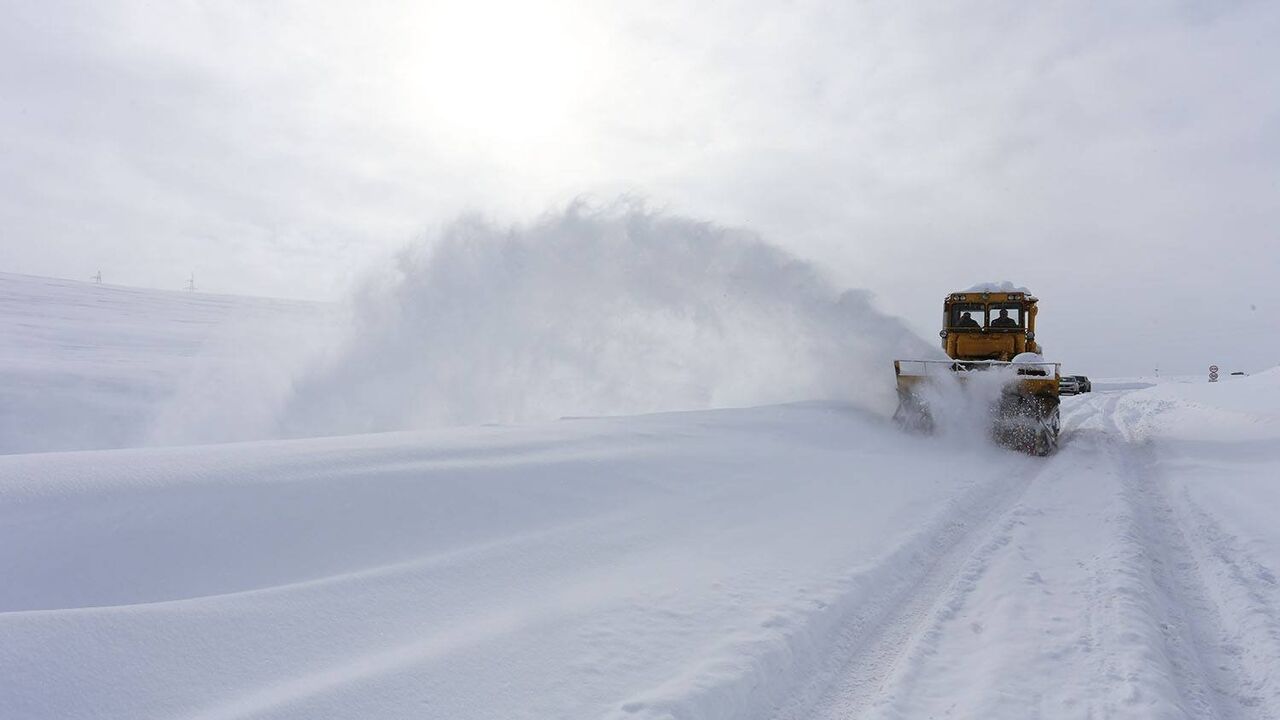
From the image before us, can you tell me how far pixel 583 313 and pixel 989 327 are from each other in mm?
8834

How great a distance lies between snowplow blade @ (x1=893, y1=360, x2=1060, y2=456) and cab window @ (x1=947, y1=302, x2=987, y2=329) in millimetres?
2475

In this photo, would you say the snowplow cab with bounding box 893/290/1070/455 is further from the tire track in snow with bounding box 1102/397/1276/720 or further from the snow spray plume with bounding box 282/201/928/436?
the tire track in snow with bounding box 1102/397/1276/720

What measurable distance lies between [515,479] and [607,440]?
2.14m

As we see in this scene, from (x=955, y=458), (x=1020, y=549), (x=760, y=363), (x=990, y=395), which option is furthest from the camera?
(x=760, y=363)

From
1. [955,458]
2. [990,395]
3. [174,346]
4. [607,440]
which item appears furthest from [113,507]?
[174,346]

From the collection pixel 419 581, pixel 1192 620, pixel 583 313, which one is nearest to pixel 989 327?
pixel 583 313

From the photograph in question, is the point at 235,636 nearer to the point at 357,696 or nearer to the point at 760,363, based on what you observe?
the point at 357,696

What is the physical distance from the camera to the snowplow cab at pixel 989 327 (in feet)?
47.5

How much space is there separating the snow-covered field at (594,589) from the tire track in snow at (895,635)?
0.07 ft

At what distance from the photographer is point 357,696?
2723 millimetres

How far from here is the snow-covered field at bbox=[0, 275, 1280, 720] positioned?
288cm

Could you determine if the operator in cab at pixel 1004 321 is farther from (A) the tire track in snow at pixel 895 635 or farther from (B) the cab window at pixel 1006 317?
(A) the tire track in snow at pixel 895 635

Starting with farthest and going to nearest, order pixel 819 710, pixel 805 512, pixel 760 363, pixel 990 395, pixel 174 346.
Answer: pixel 174 346 < pixel 760 363 < pixel 990 395 < pixel 805 512 < pixel 819 710

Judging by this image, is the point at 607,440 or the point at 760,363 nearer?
the point at 607,440
